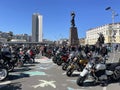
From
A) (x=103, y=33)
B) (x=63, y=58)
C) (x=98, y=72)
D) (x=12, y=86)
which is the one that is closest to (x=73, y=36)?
(x=63, y=58)

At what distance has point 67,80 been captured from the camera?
1170 centimetres

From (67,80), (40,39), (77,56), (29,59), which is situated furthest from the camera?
(40,39)

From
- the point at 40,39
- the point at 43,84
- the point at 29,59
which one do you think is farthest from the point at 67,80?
the point at 40,39

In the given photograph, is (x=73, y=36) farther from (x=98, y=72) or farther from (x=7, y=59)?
(x=98, y=72)

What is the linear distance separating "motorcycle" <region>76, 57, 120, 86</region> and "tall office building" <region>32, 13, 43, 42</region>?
124 m

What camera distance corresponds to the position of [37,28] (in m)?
138

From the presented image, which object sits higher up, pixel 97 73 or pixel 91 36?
pixel 91 36

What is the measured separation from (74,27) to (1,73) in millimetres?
27925

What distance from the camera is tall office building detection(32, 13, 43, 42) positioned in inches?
5369

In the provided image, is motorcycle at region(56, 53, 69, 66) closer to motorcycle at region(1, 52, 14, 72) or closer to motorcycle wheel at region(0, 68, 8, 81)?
motorcycle at region(1, 52, 14, 72)

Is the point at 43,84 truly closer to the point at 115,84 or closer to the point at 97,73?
the point at 97,73

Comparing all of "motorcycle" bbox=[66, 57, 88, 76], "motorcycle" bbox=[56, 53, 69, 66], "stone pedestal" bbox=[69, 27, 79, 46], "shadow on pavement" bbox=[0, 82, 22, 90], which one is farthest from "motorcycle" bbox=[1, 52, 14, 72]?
"stone pedestal" bbox=[69, 27, 79, 46]

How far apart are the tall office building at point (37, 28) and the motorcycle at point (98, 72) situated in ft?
407

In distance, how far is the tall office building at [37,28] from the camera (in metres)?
136
